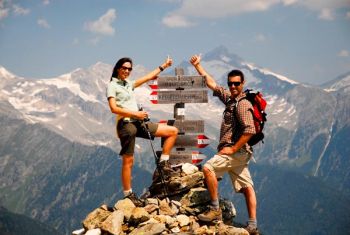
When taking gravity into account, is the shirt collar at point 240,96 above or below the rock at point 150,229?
above

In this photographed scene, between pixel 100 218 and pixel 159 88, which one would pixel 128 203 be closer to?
pixel 100 218

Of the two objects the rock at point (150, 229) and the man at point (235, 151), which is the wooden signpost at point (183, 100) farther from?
the rock at point (150, 229)

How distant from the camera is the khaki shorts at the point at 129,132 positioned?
51.1 ft

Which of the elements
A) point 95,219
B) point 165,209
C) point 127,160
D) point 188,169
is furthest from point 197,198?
point 95,219

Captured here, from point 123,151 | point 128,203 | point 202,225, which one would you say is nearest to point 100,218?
point 128,203

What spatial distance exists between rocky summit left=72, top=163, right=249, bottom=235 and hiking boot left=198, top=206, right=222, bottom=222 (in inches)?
7.3

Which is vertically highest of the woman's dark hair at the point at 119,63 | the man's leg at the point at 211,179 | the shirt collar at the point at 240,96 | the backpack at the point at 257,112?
the woman's dark hair at the point at 119,63

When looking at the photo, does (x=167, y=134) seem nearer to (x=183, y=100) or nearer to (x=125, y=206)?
(x=125, y=206)

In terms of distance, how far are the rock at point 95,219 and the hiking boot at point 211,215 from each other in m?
3.14

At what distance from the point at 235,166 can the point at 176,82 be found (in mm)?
6217

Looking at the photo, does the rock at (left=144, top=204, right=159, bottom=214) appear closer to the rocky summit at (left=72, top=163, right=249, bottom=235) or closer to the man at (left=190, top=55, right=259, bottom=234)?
the rocky summit at (left=72, top=163, right=249, bottom=235)

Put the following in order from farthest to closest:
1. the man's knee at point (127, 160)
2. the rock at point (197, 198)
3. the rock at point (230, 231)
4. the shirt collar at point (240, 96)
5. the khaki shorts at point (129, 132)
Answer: the rock at point (197, 198) < the man's knee at point (127, 160) < the khaki shorts at point (129, 132) < the shirt collar at point (240, 96) < the rock at point (230, 231)

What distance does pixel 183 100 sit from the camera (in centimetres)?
1967

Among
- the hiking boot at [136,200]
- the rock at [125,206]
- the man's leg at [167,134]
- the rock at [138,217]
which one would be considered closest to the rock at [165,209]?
the hiking boot at [136,200]
